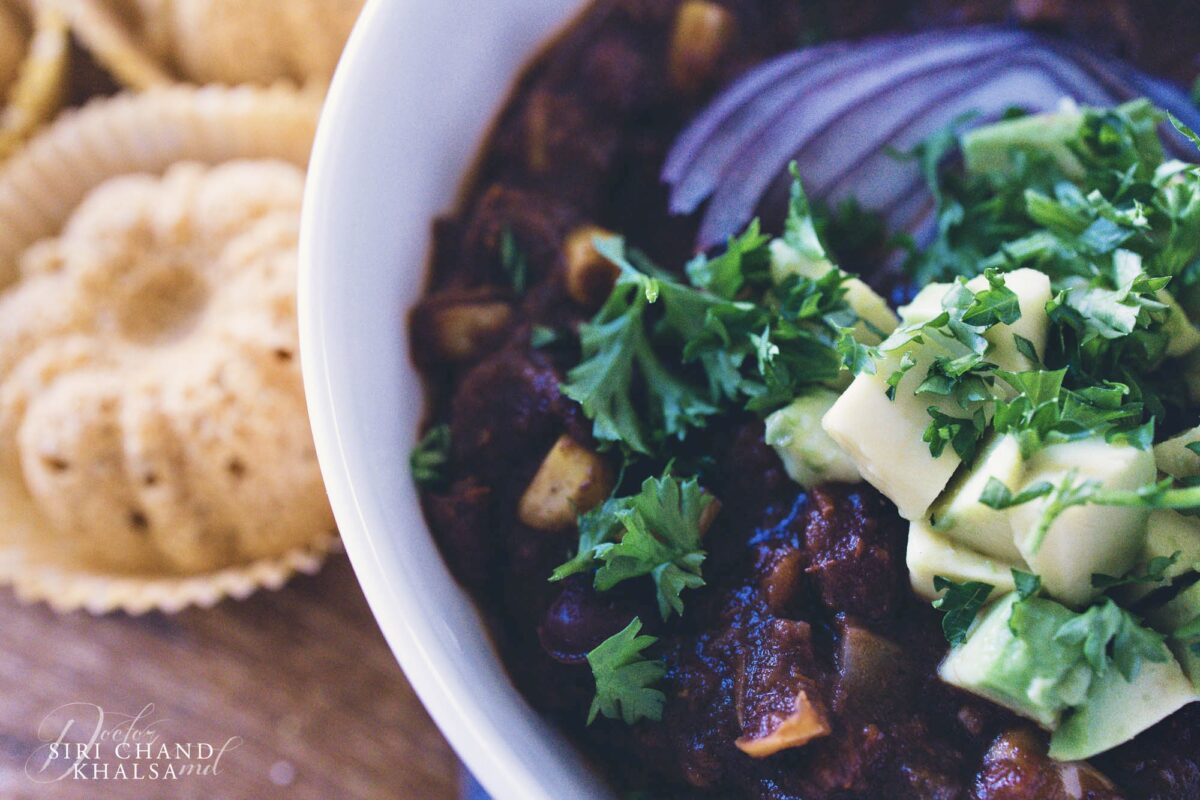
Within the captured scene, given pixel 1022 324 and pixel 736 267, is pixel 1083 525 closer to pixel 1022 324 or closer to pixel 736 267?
pixel 1022 324

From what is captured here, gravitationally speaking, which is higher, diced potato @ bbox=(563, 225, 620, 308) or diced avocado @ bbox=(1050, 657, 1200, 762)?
diced potato @ bbox=(563, 225, 620, 308)

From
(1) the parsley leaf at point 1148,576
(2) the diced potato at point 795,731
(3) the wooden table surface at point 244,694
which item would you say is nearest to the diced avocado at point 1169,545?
(1) the parsley leaf at point 1148,576

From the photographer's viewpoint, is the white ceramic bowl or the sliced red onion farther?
the sliced red onion

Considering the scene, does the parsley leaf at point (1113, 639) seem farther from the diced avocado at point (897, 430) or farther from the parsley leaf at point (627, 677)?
the parsley leaf at point (627, 677)

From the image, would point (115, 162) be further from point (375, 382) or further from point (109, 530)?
point (375, 382)

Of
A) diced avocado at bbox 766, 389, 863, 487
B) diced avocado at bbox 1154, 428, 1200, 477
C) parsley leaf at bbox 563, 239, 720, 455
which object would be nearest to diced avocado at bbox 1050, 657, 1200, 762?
diced avocado at bbox 1154, 428, 1200, 477

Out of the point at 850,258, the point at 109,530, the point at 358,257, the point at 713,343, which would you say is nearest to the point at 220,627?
the point at 109,530

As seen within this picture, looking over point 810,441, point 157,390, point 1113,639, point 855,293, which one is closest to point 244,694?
point 157,390

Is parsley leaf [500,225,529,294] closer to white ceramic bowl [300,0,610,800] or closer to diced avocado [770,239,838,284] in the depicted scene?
white ceramic bowl [300,0,610,800]
